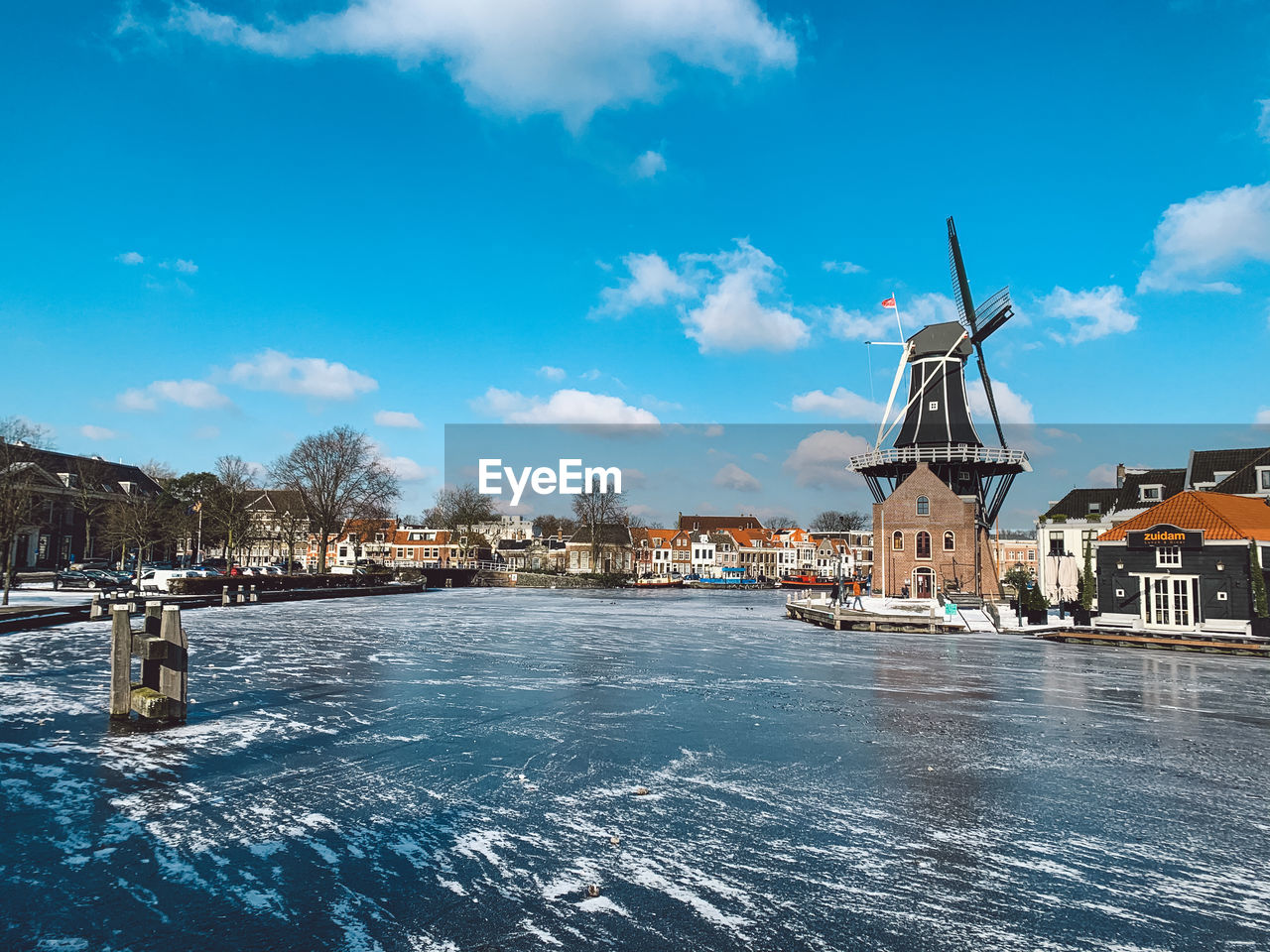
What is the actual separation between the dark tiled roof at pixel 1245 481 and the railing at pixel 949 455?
33.2 feet

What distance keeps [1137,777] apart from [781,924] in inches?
252

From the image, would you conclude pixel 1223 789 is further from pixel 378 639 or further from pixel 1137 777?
pixel 378 639

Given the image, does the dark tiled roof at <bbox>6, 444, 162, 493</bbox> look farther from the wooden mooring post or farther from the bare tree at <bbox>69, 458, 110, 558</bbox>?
the wooden mooring post

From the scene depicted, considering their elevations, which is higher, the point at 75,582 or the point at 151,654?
the point at 151,654

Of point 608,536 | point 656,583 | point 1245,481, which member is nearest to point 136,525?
point 1245,481

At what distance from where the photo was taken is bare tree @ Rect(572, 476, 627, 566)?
326 ft

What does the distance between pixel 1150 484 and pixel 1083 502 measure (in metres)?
4.08

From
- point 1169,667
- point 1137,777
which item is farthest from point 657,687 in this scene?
point 1169,667

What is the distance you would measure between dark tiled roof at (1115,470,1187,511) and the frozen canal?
38.1 metres

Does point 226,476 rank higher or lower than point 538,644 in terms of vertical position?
higher

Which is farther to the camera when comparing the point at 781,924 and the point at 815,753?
the point at 815,753

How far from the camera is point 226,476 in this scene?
199 ft

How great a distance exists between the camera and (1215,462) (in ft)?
150

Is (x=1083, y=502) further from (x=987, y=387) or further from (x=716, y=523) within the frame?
(x=716, y=523)
